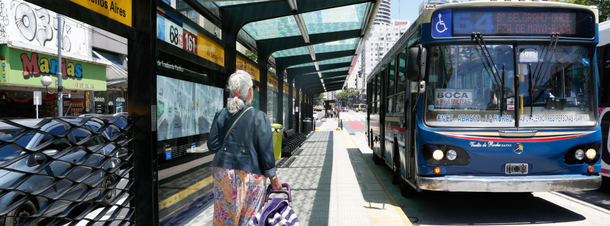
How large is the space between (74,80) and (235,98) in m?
20.8

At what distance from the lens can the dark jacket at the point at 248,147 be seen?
3.04 metres

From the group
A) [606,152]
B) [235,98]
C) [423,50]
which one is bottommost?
[606,152]

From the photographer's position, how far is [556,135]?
4.95 metres

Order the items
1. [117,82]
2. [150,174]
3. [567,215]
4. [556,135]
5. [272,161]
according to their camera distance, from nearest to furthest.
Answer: [272,161] < [150,174] < [556,135] < [567,215] < [117,82]

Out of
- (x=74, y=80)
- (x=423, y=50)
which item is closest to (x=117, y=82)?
(x=74, y=80)

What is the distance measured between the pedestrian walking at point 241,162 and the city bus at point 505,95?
2689mm

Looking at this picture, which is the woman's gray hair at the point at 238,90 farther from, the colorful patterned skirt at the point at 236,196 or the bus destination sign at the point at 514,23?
the bus destination sign at the point at 514,23

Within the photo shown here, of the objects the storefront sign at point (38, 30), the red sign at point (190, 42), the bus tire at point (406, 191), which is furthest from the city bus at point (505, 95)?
the storefront sign at point (38, 30)

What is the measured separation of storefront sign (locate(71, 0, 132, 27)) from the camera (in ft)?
10.9

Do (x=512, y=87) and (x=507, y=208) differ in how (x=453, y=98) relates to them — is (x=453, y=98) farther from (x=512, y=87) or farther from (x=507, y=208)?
(x=507, y=208)

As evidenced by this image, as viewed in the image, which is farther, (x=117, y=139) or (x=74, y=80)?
(x=74, y=80)

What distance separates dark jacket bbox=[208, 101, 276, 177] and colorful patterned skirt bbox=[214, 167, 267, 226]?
0.06 meters

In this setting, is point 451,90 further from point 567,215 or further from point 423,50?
point 567,215

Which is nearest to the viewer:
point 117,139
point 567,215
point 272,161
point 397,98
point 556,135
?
point 272,161
